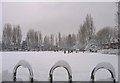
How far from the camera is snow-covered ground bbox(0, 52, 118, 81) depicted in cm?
287

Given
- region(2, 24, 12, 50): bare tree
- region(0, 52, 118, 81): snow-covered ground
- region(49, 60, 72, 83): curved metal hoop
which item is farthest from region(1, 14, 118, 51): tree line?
region(49, 60, 72, 83): curved metal hoop

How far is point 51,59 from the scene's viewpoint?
9.72 feet

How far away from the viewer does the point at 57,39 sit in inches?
115

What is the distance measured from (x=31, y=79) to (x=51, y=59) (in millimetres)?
450

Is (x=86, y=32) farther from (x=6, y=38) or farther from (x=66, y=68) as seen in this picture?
(x=6, y=38)

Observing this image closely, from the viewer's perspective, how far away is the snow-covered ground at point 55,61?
2869 millimetres

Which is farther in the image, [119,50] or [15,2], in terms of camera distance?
[15,2]

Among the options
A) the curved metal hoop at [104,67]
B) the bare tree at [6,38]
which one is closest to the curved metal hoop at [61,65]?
the curved metal hoop at [104,67]

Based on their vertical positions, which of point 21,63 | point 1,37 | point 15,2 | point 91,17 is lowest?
point 21,63

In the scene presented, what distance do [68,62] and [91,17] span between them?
784 millimetres

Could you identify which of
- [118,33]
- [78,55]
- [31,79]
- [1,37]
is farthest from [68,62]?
[1,37]

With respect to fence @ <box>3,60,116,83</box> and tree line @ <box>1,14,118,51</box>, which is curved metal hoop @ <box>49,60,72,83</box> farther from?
tree line @ <box>1,14,118,51</box>

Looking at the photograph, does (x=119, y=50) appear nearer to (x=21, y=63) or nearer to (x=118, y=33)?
(x=118, y=33)

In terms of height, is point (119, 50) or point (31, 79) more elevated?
point (119, 50)
